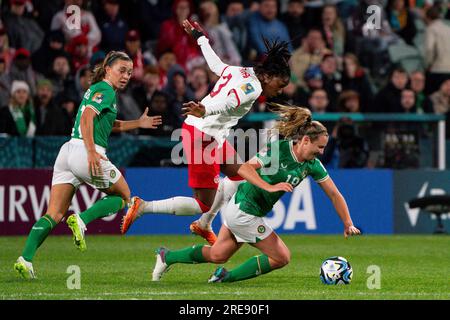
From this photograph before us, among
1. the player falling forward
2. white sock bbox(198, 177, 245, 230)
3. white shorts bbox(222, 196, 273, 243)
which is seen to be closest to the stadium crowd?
white sock bbox(198, 177, 245, 230)

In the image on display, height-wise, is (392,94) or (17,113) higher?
(392,94)

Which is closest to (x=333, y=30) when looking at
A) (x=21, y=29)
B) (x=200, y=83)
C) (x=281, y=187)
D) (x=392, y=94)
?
(x=392, y=94)

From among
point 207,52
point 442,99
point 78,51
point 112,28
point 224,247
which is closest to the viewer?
point 224,247

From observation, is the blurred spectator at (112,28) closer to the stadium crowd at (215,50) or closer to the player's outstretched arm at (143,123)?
the stadium crowd at (215,50)

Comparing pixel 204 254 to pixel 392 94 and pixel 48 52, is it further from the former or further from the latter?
pixel 392 94

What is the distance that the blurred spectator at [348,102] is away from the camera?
17625 millimetres

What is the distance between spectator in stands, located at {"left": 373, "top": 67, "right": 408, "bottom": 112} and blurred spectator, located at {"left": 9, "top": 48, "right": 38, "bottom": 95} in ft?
17.6

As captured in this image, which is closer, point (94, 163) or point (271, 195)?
point (271, 195)

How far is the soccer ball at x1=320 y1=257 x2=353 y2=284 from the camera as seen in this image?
10.0 metres

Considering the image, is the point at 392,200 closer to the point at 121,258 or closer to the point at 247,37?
the point at 247,37

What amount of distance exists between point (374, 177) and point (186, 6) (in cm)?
444

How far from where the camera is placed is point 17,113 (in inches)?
643

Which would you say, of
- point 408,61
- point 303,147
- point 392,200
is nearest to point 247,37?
point 408,61

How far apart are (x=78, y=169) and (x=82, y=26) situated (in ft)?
26.9
